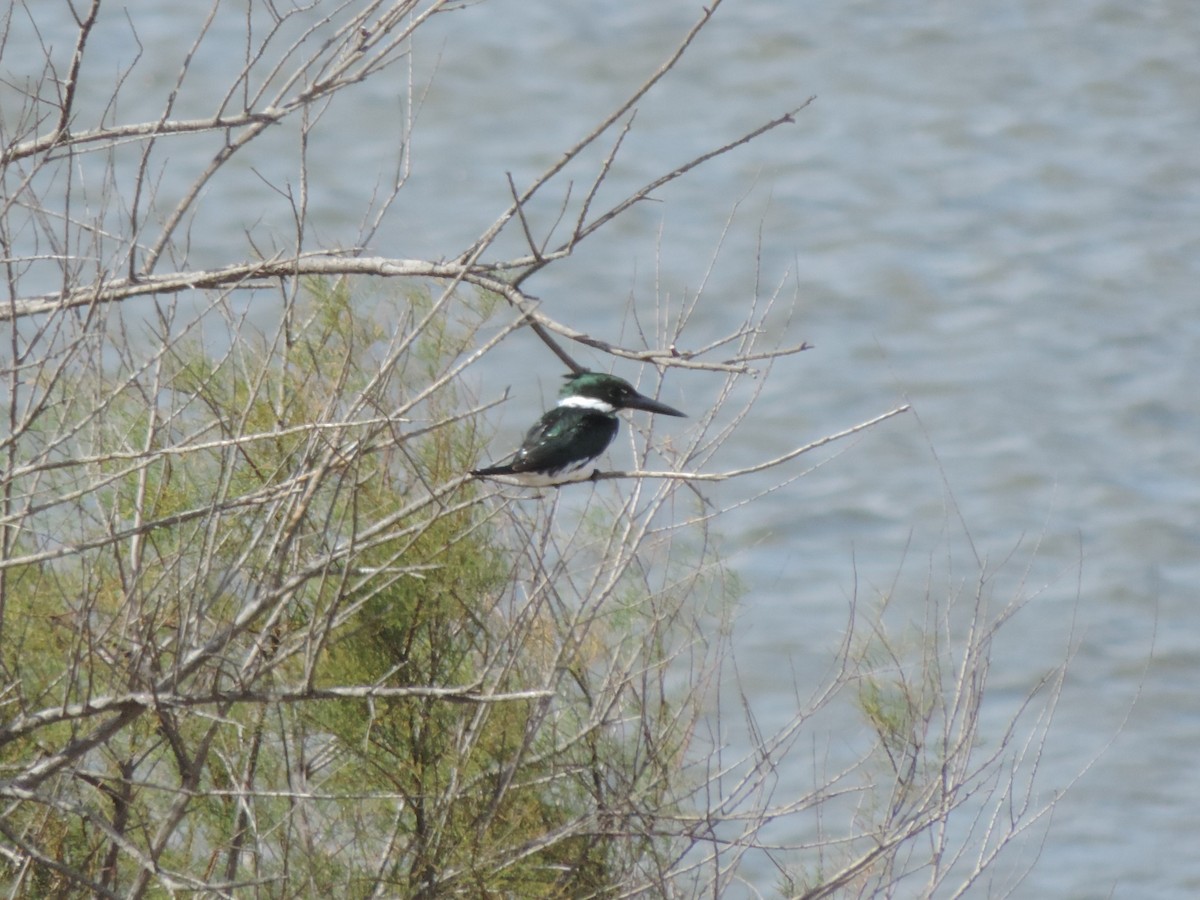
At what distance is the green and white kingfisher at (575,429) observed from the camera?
5.36 metres

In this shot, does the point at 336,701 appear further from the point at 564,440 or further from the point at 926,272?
the point at 926,272

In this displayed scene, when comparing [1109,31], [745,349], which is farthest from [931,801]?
[1109,31]

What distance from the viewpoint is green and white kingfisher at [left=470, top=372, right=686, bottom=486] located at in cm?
536

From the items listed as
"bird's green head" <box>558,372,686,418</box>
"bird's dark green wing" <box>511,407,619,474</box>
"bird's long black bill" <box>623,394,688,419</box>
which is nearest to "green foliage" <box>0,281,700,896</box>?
"bird's dark green wing" <box>511,407,619,474</box>

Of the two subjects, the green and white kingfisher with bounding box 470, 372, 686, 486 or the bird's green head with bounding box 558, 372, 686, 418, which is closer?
the green and white kingfisher with bounding box 470, 372, 686, 486

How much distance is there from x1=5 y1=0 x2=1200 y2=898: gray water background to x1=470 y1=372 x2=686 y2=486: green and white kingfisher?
378cm

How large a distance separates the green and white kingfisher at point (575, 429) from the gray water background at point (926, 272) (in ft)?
12.4

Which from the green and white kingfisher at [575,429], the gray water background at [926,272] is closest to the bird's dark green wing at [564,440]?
the green and white kingfisher at [575,429]

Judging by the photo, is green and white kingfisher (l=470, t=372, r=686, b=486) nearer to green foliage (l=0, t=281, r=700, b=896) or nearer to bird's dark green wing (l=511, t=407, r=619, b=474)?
bird's dark green wing (l=511, t=407, r=619, b=474)

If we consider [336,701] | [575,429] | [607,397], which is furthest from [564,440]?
[336,701]

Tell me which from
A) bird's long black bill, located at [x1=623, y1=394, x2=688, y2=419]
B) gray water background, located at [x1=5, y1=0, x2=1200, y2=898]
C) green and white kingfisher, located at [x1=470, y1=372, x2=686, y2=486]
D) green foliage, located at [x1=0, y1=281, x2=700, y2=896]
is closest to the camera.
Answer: green foliage, located at [x1=0, y1=281, x2=700, y2=896]

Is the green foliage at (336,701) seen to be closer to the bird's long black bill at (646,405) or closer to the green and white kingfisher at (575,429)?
the green and white kingfisher at (575,429)

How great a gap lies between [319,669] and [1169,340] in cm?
1004

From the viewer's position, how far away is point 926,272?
14547 millimetres
